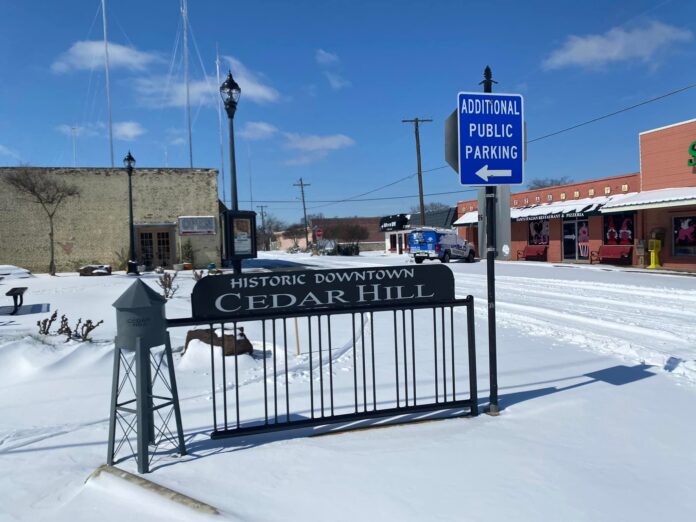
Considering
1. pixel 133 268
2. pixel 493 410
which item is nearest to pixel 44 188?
pixel 133 268

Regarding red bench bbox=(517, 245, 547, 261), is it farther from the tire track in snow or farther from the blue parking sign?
the blue parking sign

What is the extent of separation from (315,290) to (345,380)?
2013 millimetres

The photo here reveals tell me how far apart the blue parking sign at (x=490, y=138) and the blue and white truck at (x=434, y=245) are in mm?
24569

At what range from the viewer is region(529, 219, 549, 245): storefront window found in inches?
1174

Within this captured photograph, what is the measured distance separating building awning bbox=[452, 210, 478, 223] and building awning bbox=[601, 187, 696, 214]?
12994 millimetres

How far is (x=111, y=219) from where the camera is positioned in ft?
87.6

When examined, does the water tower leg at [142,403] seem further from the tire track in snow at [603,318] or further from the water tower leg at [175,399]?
the tire track in snow at [603,318]

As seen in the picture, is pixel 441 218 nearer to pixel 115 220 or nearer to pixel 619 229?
pixel 619 229

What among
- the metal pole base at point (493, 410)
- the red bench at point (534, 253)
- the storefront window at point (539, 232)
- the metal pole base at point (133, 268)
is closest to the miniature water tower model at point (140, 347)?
the metal pole base at point (493, 410)

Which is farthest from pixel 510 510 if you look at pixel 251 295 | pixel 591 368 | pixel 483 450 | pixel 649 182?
pixel 649 182

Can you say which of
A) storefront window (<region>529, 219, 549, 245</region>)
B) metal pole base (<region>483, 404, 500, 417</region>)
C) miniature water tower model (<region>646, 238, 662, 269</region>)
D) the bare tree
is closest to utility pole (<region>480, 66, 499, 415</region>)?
metal pole base (<region>483, 404, 500, 417</region>)

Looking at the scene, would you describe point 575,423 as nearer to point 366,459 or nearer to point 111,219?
point 366,459

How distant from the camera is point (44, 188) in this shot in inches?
928

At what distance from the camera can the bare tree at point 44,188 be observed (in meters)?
23.2
